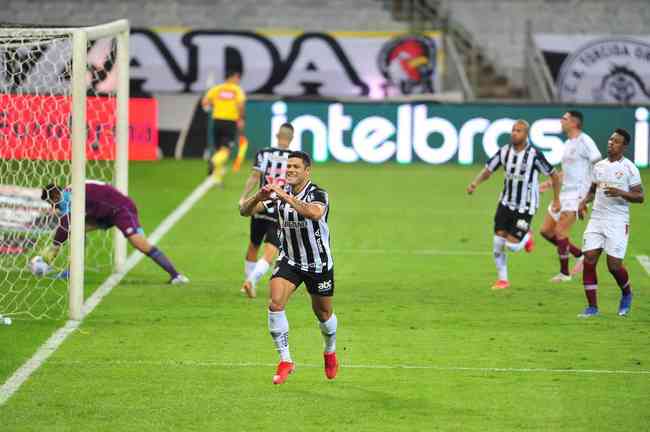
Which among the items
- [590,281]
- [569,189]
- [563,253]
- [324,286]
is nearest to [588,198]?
[590,281]

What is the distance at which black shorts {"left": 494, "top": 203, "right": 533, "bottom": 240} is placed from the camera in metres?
14.8

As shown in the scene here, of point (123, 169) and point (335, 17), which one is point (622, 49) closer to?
point (335, 17)

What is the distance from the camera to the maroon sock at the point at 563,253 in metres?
15.4

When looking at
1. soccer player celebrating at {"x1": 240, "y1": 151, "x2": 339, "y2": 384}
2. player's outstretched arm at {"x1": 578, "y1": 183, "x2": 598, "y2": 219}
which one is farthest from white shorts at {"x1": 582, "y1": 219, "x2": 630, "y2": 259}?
soccer player celebrating at {"x1": 240, "y1": 151, "x2": 339, "y2": 384}

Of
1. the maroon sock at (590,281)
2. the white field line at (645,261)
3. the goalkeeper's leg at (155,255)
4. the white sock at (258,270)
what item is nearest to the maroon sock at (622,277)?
the maroon sock at (590,281)

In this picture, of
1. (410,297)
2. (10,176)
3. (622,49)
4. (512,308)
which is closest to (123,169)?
(10,176)

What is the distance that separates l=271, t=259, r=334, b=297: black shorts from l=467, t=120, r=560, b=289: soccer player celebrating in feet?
15.9

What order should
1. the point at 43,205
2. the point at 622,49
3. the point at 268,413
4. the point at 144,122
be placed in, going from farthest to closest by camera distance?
1. the point at 622,49
2. the point at 144,122
3. the point at 43,205
4. the point at 268,413

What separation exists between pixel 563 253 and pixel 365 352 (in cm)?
472

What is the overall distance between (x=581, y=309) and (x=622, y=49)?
64.3 ft

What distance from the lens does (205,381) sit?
1038 cm

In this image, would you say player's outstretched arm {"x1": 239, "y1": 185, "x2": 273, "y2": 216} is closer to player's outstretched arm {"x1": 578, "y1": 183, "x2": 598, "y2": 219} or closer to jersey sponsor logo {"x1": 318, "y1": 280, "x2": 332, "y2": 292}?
jersey sponsor logo {"x1": 318, "y1": 280, "x2": 332, "y2": 292}

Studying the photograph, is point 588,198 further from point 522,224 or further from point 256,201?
point 256,201

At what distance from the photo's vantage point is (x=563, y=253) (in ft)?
50.8
